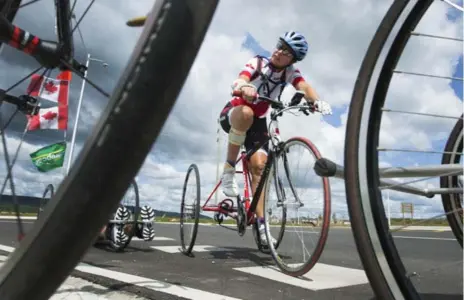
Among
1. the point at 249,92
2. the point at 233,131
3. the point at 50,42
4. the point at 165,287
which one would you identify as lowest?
the point at 165,287

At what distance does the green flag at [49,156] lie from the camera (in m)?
1.49

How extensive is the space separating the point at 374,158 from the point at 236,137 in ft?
7.03

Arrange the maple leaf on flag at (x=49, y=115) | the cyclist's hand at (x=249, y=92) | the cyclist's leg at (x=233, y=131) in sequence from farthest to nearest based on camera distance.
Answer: the cyclist's leg at (x=233, y=131) < the cyclist's hand at (x=249, y=92) < the maple leaf on flag at (x=49, y=115)

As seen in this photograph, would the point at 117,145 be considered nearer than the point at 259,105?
Yes

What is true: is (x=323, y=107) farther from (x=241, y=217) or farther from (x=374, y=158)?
(x=374, y=158)

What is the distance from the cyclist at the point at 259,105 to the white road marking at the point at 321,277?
1.31ft

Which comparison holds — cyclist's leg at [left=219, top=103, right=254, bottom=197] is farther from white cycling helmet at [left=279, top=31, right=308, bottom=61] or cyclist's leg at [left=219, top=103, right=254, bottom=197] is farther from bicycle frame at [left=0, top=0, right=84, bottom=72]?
bicycle frame at [left=0, top=0, right=84, bottom=72]

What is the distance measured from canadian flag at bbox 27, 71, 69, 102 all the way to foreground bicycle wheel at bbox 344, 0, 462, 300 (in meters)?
1.08

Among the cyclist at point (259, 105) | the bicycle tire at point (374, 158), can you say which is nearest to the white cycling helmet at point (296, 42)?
the cyclist at point (259, 105)

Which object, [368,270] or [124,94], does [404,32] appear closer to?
[368,270]

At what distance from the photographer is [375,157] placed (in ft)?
4.49

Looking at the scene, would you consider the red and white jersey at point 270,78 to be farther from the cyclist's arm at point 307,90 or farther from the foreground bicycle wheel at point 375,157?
the foreground bicycle wheel at point 375,157

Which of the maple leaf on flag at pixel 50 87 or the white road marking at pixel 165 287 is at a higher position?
the maple leaf on flag at pixel 50 87

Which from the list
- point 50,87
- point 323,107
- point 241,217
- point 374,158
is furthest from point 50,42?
point 241,217
